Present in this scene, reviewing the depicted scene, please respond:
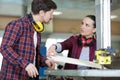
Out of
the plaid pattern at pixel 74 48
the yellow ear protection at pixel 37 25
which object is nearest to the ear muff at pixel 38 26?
the yellow ear protection at pixel 37 25

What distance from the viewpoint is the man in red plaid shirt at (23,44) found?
1.66 m

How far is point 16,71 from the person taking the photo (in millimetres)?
1794

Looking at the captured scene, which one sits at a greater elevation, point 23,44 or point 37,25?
point 37,25

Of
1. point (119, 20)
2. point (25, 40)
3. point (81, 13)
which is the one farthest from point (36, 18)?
point (119, 20)

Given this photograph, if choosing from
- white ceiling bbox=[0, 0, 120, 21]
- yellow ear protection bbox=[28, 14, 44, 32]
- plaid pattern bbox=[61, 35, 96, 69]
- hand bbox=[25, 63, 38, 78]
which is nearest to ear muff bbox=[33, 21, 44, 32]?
yellow ear protection bbox=[28, 14, 44, 32]

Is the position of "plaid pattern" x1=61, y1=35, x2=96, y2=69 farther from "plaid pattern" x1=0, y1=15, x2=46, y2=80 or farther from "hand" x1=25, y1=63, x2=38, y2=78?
"hand" x1=25, y1=63, x2=38, y2=78

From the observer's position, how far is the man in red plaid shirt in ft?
5.44

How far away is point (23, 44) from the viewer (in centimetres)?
178

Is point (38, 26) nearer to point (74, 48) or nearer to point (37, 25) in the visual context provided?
point (37, 25)

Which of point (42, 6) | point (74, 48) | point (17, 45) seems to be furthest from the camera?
point (74, 48)

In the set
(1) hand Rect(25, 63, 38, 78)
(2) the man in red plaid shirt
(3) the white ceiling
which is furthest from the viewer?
(3) the white ceiling

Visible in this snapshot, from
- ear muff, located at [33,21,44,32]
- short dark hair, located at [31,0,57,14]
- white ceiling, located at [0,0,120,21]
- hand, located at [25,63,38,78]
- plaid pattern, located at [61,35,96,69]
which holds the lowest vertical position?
hand, located at [25,63,38,78]

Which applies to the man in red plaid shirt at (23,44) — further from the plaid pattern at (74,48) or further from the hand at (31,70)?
the plaid pattern at (74,48)

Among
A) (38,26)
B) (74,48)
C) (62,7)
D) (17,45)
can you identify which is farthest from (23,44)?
(62,7)
